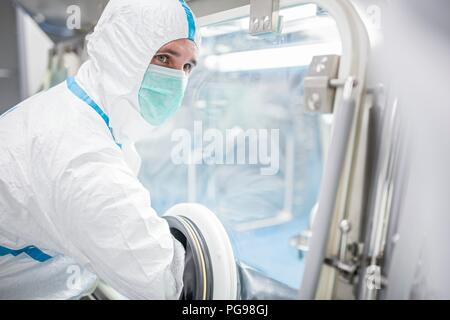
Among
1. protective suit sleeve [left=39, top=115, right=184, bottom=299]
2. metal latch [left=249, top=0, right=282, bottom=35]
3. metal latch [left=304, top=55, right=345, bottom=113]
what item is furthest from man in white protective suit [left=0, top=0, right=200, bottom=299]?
metal latch [left=304, top=55, right=345, bottom=113]

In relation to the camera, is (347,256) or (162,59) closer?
(347,256)

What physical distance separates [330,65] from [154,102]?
1.84 feet

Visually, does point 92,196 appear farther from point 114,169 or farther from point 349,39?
point 349,39

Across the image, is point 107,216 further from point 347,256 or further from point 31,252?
point 347,256

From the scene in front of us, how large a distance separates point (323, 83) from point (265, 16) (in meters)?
0.30

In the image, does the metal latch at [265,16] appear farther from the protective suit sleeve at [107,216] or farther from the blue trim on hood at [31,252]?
the blue trim on hood at [31,252]

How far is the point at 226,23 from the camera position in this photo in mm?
1270

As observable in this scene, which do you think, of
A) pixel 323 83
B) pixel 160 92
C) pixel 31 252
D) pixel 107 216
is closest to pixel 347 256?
pixel 323 83

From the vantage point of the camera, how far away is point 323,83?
0.95 meters

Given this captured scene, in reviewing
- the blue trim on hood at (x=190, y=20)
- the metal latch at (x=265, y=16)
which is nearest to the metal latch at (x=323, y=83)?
the metal latch at (x=265, y=16)

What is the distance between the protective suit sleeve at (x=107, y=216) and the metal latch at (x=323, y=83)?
51 centimetres

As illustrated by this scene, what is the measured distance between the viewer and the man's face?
3.89 feet

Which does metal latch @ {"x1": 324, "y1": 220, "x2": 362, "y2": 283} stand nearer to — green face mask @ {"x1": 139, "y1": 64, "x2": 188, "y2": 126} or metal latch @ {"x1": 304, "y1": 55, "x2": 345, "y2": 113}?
metal latch @ {"x1": 304, "y1": 55, "x2": 345, "y2": 113}

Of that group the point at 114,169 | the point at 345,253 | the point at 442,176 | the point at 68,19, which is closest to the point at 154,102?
the point at 114,169
